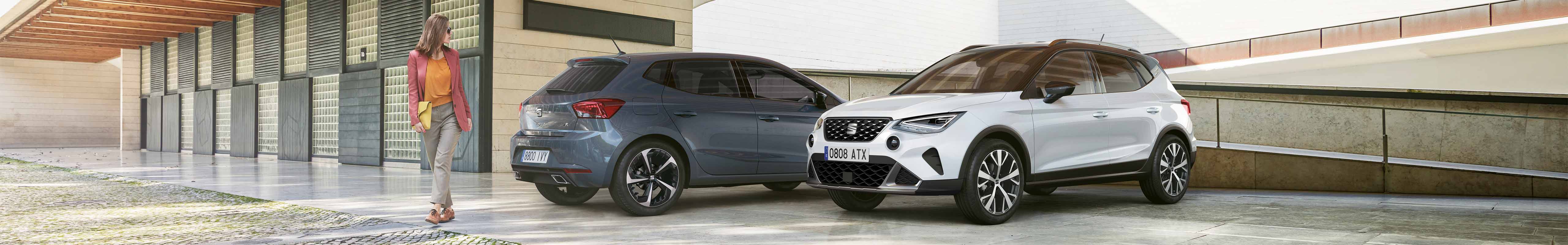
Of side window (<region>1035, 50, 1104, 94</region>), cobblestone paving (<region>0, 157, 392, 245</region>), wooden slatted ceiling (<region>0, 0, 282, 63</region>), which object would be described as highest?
wooden slatted ceiling (<region>0, 0, 282, 63</region>)

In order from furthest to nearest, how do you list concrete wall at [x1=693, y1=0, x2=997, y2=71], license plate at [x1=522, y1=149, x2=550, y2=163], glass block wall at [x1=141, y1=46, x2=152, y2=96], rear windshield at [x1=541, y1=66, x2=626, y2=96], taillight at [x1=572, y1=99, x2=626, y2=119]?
1. glass block wall at [x1=141, y1=46, x2=152, y2=96]
2. concrete wall at [x1=693, y1=0, x2=997, y2=71]
3. rear windshield at [x1=541, y1=66, x2=626, y2=96]
4. license plate at [x1=522, y1=149, x2=550, y2=163]
5. taillight at [x1=572, y1=99, x2=626, y2=119]

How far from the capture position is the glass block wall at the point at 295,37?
15.8m

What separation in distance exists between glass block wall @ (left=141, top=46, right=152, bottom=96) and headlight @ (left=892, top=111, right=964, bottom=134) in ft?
80.1

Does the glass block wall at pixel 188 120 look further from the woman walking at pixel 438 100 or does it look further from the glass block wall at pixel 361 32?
the woman walking at pixel 438 100

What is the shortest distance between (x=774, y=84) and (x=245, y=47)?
50.4 ft

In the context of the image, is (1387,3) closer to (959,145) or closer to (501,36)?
(501,36)

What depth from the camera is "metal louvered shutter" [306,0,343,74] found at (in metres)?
14.6

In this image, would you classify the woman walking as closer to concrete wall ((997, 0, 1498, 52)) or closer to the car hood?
the car hood

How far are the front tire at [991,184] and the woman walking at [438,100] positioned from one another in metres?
2.81

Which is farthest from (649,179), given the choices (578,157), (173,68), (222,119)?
(173,68)

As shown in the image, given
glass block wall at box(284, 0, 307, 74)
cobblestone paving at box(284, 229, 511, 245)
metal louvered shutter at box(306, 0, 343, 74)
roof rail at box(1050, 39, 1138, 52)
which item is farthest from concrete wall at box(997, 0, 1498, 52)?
cobblestone paving at box(284, 229, 511, 245)

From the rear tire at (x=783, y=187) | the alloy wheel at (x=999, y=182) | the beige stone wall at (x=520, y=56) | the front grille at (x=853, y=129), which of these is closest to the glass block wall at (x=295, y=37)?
the beige stone wall at (x=520, y=56)

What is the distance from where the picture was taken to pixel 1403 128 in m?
8.80

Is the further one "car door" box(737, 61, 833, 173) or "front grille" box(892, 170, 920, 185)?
"car door" box(737, 61, 833, 173)
